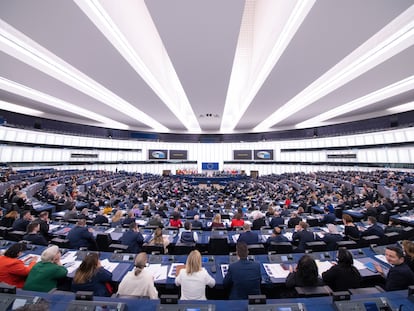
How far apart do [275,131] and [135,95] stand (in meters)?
24.8

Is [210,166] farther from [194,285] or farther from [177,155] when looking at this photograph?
[194,285]

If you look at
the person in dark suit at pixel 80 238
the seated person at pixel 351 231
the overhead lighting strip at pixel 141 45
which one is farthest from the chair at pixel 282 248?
the overhead lighting strip at pixel 141 45

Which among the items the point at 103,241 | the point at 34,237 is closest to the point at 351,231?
the point at 103,241

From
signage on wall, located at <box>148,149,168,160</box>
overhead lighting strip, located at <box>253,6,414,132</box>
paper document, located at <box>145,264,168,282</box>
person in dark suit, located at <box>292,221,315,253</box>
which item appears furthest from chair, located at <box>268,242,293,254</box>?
signage on wall, located at <box>148,149,168,160</box>

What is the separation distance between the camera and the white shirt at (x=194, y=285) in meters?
2.53

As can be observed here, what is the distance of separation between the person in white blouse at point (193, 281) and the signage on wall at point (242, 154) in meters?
32.5

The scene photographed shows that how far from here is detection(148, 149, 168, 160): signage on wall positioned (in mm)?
33812

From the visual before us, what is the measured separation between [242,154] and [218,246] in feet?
101

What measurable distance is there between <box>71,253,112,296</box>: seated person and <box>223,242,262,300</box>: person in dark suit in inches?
70.6

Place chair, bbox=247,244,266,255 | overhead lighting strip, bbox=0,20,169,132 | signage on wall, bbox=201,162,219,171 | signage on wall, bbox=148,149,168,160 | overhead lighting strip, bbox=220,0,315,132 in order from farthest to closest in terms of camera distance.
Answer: signage on wall, bbox=201,162,219,171
signage on wall, bbox=148,149,168,160
overhead lighting strip, bbox=0,20,169,132
overhead lighting strip, bbox=220,0,315,132
chair, bbox=247,244,266,255

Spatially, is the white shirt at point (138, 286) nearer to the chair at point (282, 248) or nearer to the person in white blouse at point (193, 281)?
the person in white blouse at point (193, 281)

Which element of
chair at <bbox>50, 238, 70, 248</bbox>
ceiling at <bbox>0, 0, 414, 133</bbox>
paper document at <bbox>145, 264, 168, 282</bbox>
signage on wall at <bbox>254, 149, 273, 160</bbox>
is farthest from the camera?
signage on wall at <bbox>254, 149, 273, 160</bbox>

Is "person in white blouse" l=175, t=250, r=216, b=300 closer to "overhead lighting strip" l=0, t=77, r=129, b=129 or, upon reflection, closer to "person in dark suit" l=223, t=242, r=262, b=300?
"person in dark suit" l=223, t=242, r=262, b=300

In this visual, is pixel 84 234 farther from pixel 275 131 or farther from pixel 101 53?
pixel 275 131
